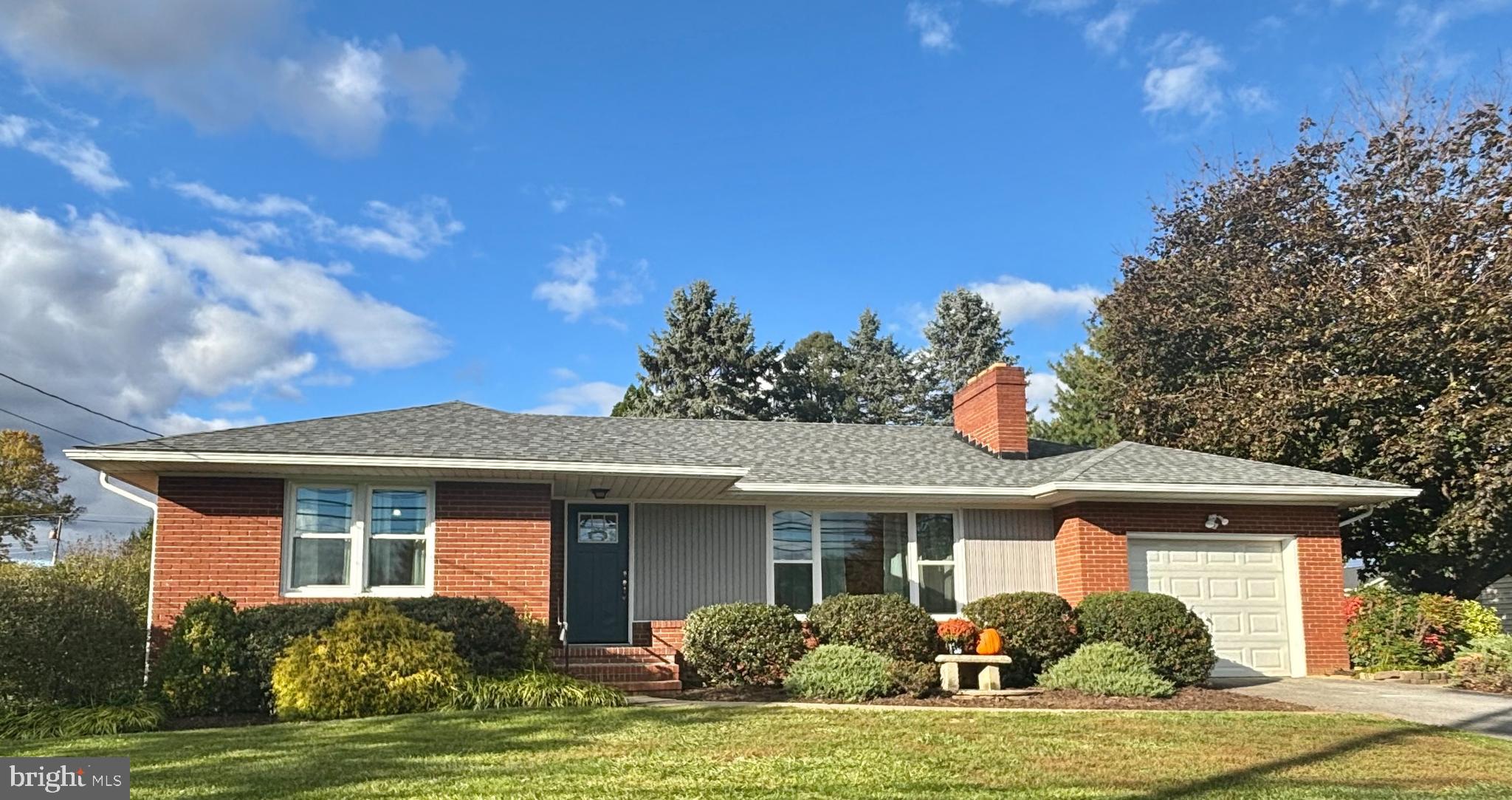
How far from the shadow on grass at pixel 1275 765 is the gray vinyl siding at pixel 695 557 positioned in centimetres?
840

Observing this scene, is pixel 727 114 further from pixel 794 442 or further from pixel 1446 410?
pixel 1446 410

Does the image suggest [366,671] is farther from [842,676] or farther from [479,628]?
[842,676]

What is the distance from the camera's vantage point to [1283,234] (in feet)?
86.9

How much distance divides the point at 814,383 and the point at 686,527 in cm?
3220

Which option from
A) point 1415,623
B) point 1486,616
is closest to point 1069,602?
point 1415,623

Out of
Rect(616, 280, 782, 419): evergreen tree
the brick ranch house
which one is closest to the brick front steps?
the brick ranch house

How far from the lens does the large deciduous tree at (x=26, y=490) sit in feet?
136

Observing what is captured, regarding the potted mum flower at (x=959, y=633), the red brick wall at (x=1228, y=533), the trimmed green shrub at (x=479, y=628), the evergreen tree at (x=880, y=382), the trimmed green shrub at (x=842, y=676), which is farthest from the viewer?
the evergreen tree at (x=880, y=382)

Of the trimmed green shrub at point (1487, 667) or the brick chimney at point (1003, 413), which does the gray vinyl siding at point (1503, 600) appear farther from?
the brick chimney at point (1003, 413)

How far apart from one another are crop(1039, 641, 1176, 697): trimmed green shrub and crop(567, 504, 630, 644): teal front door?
5.76 m

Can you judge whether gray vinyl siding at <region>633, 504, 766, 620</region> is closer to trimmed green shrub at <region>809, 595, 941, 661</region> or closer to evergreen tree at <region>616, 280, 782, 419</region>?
trimmed green shrub at <region>809, 595, 941, 661</region>

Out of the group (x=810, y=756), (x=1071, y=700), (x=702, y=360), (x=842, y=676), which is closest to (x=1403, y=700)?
(x=1071, y=700)

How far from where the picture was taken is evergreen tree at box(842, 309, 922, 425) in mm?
49750

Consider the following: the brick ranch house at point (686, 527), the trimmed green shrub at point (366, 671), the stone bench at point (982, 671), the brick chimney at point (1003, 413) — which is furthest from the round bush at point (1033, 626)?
the trimmed green shrub at point (366, 671)
